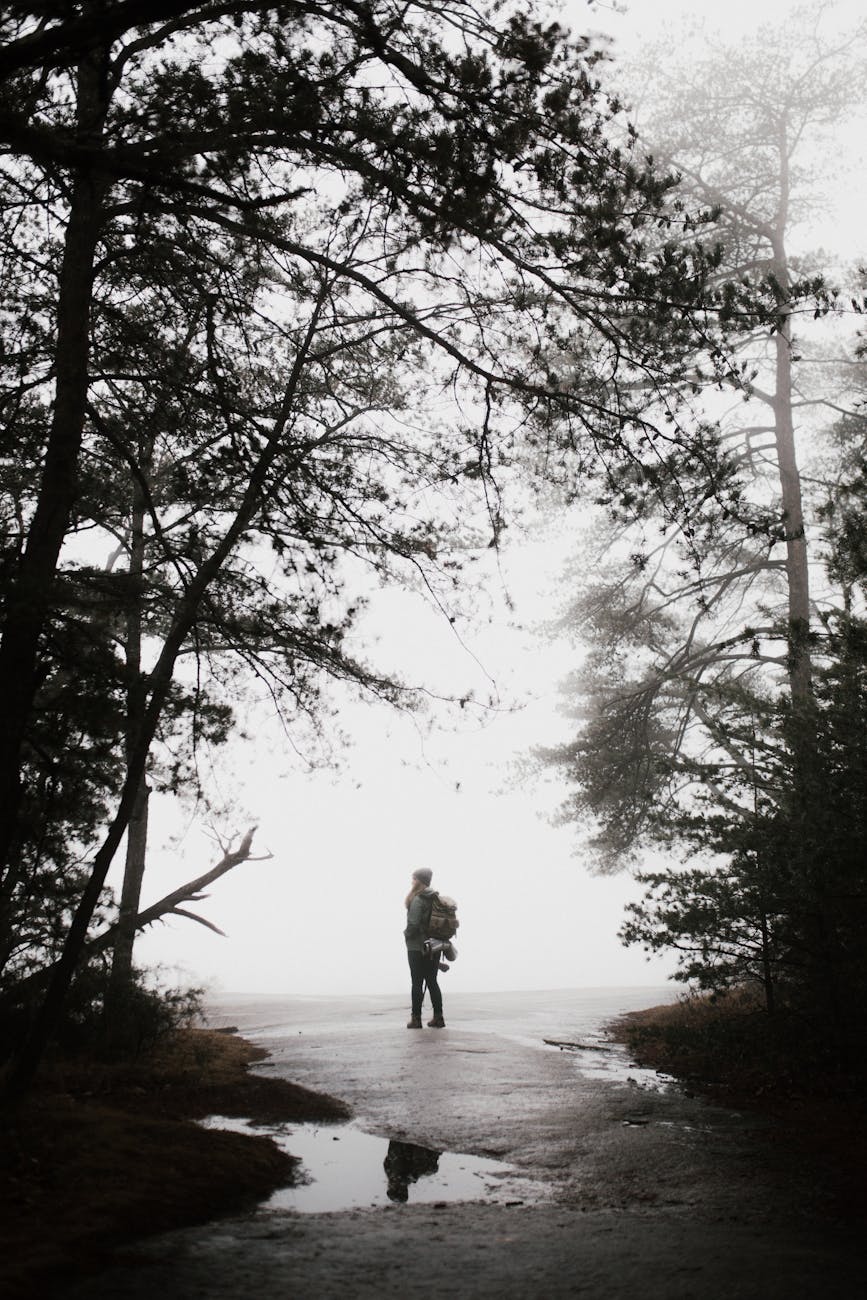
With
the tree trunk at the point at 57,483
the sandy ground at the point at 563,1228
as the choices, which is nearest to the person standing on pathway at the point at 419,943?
the sandy ground at the point at 563,1228

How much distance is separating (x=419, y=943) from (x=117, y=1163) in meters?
6.92

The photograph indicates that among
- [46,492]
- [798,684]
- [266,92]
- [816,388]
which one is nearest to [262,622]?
[46,492]

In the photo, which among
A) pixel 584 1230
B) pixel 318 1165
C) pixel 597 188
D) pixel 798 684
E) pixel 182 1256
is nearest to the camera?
pixel 182 1256

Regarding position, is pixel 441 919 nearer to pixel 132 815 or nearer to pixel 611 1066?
pixel 611 1066

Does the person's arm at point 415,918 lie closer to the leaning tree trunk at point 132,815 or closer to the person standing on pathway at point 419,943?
the person standing on pathway at point 419,943

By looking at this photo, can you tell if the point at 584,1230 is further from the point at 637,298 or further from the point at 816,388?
the point at 816,388

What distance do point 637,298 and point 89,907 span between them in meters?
5.32

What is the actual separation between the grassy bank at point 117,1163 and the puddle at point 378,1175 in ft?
0.65

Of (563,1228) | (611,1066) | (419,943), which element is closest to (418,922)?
(419,943)

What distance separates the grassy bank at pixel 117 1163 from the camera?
371 cm

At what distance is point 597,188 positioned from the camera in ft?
18.7

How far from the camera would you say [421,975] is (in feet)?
38.0

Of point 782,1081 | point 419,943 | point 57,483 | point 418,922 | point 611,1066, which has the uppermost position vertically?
point 57,483

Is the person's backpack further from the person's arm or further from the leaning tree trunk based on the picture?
the leaning tree trunk
